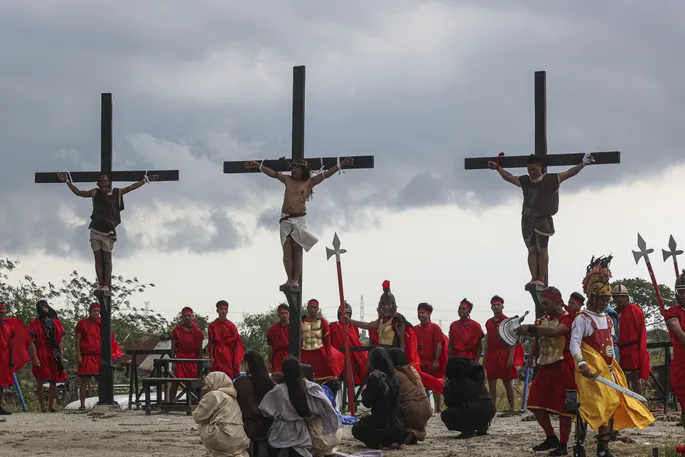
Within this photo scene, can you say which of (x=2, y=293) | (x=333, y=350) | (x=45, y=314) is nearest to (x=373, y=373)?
(x=333, y=350)

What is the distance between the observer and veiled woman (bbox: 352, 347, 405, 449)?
12.5 m

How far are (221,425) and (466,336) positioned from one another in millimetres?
7162

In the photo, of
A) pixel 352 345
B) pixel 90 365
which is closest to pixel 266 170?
pixel 352 345

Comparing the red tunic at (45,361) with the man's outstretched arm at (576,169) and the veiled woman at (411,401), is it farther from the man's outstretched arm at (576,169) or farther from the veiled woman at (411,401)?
the man's outstretched arm at (576,169)

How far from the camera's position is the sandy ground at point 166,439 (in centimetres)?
1210

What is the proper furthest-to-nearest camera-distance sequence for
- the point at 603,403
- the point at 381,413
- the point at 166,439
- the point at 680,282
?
1. the point at 166,439
2. the point at 381,413
3. the point at 680,282
4. the point at 603,403

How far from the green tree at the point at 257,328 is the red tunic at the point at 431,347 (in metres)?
14.4

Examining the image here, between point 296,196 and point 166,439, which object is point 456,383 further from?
point 296,196

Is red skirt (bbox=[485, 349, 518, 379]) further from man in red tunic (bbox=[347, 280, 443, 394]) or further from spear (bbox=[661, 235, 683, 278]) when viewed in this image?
spear (bbox=[661, 235, 683, 278])

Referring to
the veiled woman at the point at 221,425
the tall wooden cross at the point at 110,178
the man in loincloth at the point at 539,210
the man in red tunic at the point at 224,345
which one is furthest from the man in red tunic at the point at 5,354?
the man in loincloth at the point at 539,210

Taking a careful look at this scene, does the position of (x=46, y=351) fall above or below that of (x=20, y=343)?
below

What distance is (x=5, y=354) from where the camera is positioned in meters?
17.8

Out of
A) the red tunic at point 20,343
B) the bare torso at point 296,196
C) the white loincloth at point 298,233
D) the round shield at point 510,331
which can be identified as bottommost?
the red tunic at point 20,343

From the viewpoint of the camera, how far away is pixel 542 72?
1605 centimetres
